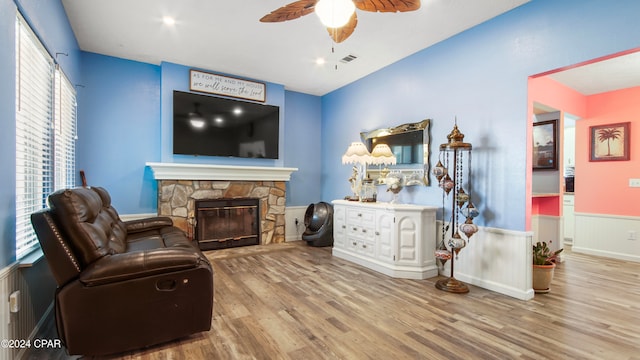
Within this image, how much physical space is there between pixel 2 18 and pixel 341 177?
4.45 metres

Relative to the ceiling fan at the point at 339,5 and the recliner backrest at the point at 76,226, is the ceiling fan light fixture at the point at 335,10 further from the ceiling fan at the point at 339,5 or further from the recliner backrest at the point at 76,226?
the recliner backrest at the point at 76,226

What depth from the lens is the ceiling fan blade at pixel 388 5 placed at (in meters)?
2.02

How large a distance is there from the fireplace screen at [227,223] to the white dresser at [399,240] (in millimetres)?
2035

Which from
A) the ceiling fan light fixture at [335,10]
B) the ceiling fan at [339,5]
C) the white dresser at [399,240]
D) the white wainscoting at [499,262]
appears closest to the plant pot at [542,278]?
the white wainscoting at [499,262]

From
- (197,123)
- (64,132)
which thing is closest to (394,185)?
(197,123)

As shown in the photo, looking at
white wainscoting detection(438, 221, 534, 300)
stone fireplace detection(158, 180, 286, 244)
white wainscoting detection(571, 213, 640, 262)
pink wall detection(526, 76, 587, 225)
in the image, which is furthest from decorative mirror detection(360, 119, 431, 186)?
white wainscoting detection(571, 213, 640, 262)

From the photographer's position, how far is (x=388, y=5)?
207cm

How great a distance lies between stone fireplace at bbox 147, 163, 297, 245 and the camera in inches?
175

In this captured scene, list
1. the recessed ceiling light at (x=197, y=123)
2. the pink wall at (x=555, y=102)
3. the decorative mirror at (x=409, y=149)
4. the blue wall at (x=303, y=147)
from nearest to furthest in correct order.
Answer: the pink wall at (x=555, y=102)
the decorative mirror at (x=409, y=149)
the recessed ceiling light at (x=197, y=123)
the blue wall at (x=303, y=147)

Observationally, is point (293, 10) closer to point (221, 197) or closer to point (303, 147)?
point (221, 197)

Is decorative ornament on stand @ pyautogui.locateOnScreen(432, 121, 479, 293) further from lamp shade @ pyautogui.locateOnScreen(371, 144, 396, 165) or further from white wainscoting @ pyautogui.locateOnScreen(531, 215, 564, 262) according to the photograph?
white wainscoting @ pyautogui.locateOnScreen(531, 215, 564, 262)

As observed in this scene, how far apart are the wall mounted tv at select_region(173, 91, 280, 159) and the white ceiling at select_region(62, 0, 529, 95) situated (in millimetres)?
544

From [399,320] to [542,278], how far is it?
173cm

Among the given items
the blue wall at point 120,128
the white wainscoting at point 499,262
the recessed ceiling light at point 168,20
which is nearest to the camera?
the white wainscoting at point 499,262
